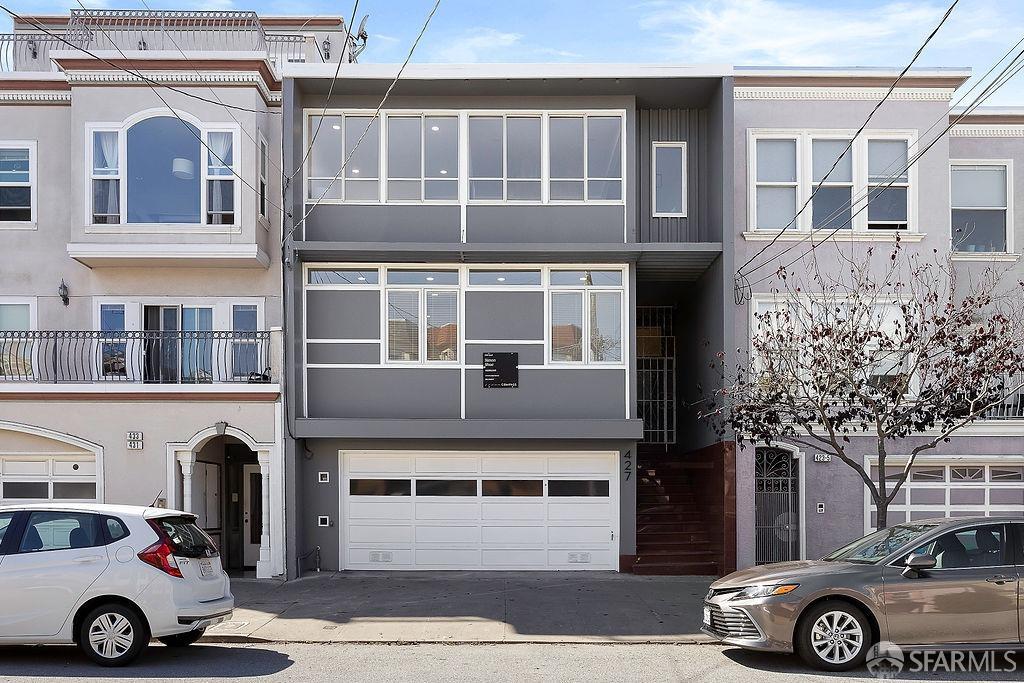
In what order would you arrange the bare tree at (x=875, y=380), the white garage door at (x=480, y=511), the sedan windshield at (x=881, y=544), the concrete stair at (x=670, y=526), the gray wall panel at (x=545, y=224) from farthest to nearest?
the white garage door at (x=480, y=511), the gray wall panel at (x=545, y=224), the concrete stair at (x=670, y=526), the bare tree at (x=875, y=380), the sedan windshield at (x=881, y=544)

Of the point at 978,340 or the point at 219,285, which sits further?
the point at 219,285

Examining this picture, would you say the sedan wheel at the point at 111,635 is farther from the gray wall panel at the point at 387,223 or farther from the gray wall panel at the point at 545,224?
the gray wall panel at the point at 545,224

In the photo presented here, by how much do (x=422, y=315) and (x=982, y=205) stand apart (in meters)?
10.7

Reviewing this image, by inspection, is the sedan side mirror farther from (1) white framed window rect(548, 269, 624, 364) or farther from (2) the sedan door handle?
(1) white framed window rect(548, 269, 624, 364)

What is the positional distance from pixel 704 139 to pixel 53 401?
12201mm

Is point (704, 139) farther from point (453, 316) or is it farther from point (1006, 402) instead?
point (1006, 402)

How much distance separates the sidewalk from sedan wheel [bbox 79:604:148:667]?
1.70m

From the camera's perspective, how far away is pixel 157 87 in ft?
54.2

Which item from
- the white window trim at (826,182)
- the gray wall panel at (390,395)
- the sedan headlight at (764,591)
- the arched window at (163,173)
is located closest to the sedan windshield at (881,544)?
the sedan headlight at (764,591)

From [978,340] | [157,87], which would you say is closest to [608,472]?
[978,340]

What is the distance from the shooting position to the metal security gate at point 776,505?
16891mm

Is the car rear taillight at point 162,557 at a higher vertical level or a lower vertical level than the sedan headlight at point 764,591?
higher

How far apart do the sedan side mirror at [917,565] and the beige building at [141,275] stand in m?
10.4

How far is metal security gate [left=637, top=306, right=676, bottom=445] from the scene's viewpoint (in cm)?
2064
